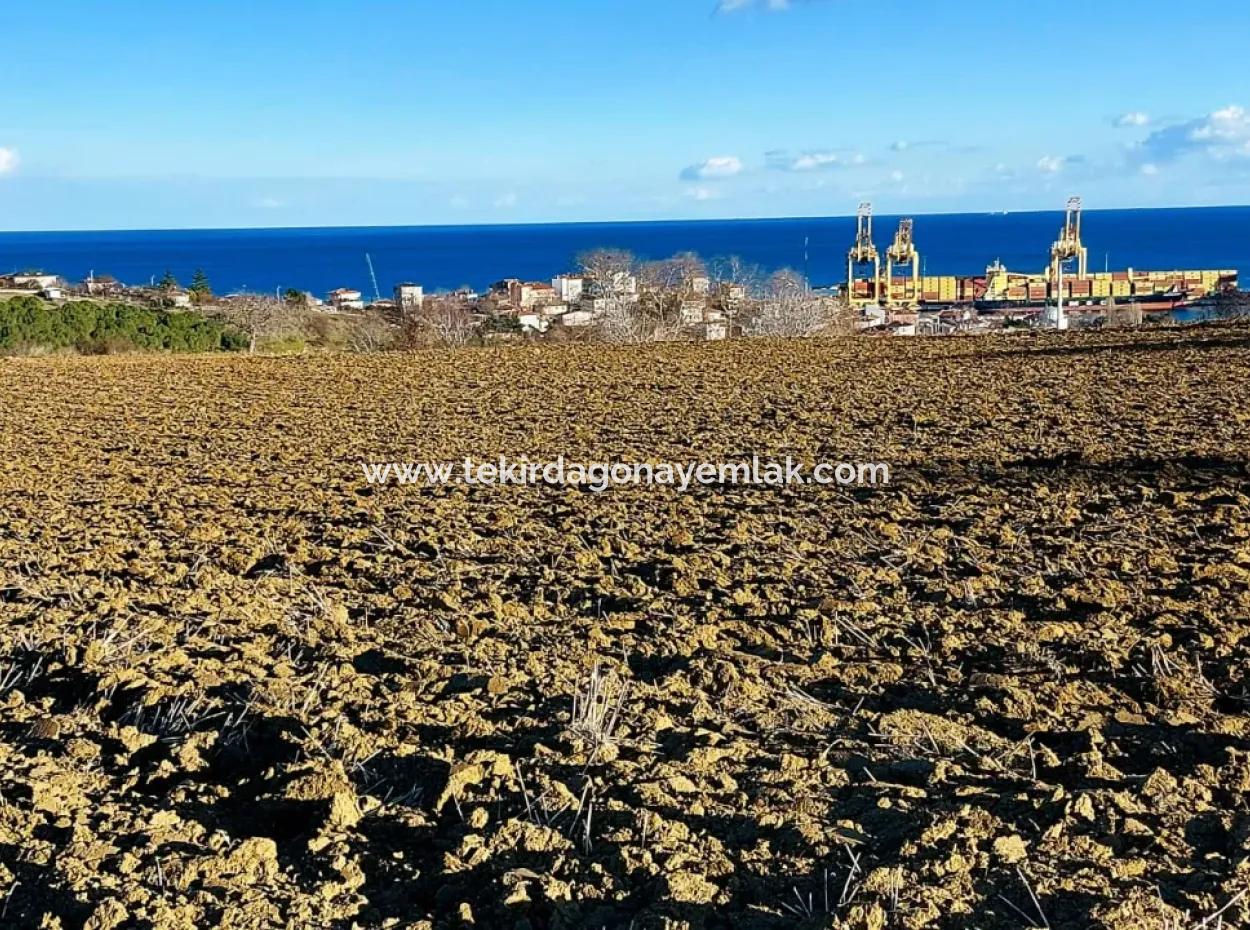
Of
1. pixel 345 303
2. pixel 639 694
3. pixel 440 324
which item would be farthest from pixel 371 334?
pixel 639 694

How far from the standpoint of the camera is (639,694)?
14.9 feet

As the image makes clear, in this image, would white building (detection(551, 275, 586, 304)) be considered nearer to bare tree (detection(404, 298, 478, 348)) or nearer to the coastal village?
the coastal village

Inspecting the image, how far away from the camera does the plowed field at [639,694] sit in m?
3.14

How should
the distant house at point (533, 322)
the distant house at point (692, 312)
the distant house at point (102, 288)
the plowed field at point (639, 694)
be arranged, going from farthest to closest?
1. the distant house at point (102, 288)
2. the distant house at point (692, 312)
3. the distant house at point (533, 322)
4. the plowed field at point (639, 694)

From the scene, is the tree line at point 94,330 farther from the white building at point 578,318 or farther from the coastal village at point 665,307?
the white building at point 578,318

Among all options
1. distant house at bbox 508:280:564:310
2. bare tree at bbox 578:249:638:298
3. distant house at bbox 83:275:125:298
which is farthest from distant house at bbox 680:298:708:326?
distant house at bbox 83:275:125:298

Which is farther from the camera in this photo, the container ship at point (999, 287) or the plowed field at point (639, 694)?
the container ship at point (999, 287)

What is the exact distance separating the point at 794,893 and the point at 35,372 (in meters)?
18.7

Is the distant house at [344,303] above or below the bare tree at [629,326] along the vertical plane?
above

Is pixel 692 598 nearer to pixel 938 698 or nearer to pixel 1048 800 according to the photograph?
pixel 938 698

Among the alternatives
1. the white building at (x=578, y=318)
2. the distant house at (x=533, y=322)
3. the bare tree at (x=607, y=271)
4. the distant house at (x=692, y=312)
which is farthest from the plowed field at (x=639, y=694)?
the bare tree at (x=607, y=271)

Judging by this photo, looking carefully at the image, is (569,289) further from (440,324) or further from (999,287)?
(999,287)

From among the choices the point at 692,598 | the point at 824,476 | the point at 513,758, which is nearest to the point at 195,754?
the point at 513,758

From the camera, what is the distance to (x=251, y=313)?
104 ft
